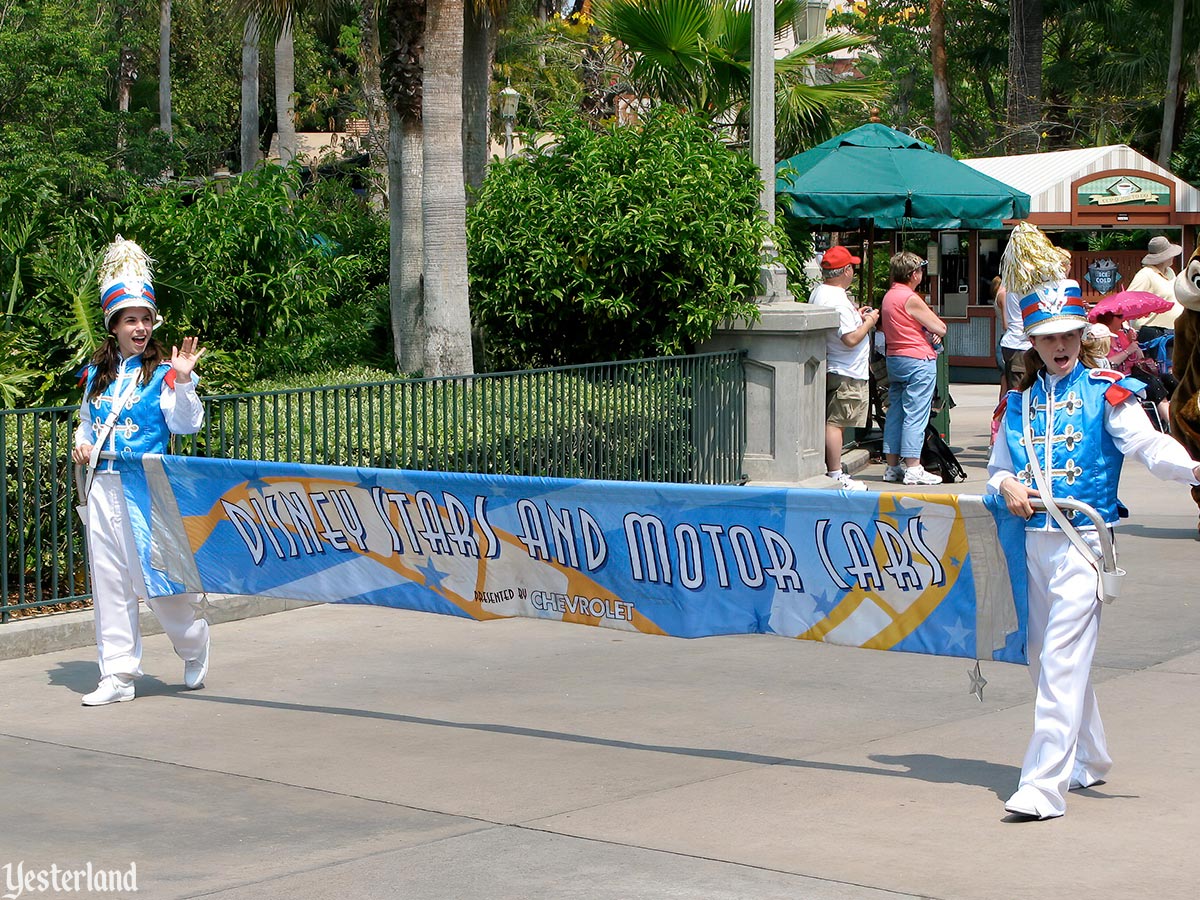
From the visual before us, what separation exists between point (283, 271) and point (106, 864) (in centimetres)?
843

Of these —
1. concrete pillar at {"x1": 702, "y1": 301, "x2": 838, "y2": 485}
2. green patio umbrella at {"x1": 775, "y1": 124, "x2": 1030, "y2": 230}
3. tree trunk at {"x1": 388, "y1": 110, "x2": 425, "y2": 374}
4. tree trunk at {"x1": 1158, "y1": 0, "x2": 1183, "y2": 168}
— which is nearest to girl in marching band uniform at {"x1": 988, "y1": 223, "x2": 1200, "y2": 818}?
concrete pillar at {"x1": 702, "y1": 301, "x2": 838, "y2": 485}

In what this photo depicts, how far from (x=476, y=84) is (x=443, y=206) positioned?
7068 millimetres

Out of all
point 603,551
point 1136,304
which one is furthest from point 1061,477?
point 1136,304

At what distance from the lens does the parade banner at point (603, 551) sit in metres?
5.60

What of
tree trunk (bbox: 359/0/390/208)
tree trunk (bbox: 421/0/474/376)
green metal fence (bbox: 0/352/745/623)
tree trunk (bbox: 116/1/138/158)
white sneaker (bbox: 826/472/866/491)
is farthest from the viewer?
tree trunk (bbox: 116/1/138/158)

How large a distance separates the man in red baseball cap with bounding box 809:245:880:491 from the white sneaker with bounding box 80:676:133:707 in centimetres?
711

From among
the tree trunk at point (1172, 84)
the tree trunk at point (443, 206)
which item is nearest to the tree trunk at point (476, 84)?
the tree trunk at point (443, 206)

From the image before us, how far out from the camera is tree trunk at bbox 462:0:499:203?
58.0 ft

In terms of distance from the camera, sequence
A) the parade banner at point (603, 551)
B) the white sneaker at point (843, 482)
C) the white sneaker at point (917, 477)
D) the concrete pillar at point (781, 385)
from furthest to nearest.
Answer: the white sneaker at point (917, 477) < the concrete pillar at point (781, 385) < the white sneaker at point (843, 482) < the parade banner at point (603, 551)

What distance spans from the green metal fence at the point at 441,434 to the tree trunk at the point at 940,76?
81.9 feet

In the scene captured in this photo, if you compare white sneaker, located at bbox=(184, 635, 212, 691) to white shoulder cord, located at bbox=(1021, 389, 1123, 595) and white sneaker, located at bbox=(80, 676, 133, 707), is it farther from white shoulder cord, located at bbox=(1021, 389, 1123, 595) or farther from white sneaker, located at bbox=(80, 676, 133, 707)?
white shoulder cord, located at bbox=(1021, 389, 1123, 595)

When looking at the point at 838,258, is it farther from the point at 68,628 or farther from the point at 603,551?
the point at 603,551

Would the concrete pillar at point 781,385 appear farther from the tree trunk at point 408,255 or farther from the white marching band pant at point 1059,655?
the white marching band pant at point 1059,655

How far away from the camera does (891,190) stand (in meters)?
15.4
